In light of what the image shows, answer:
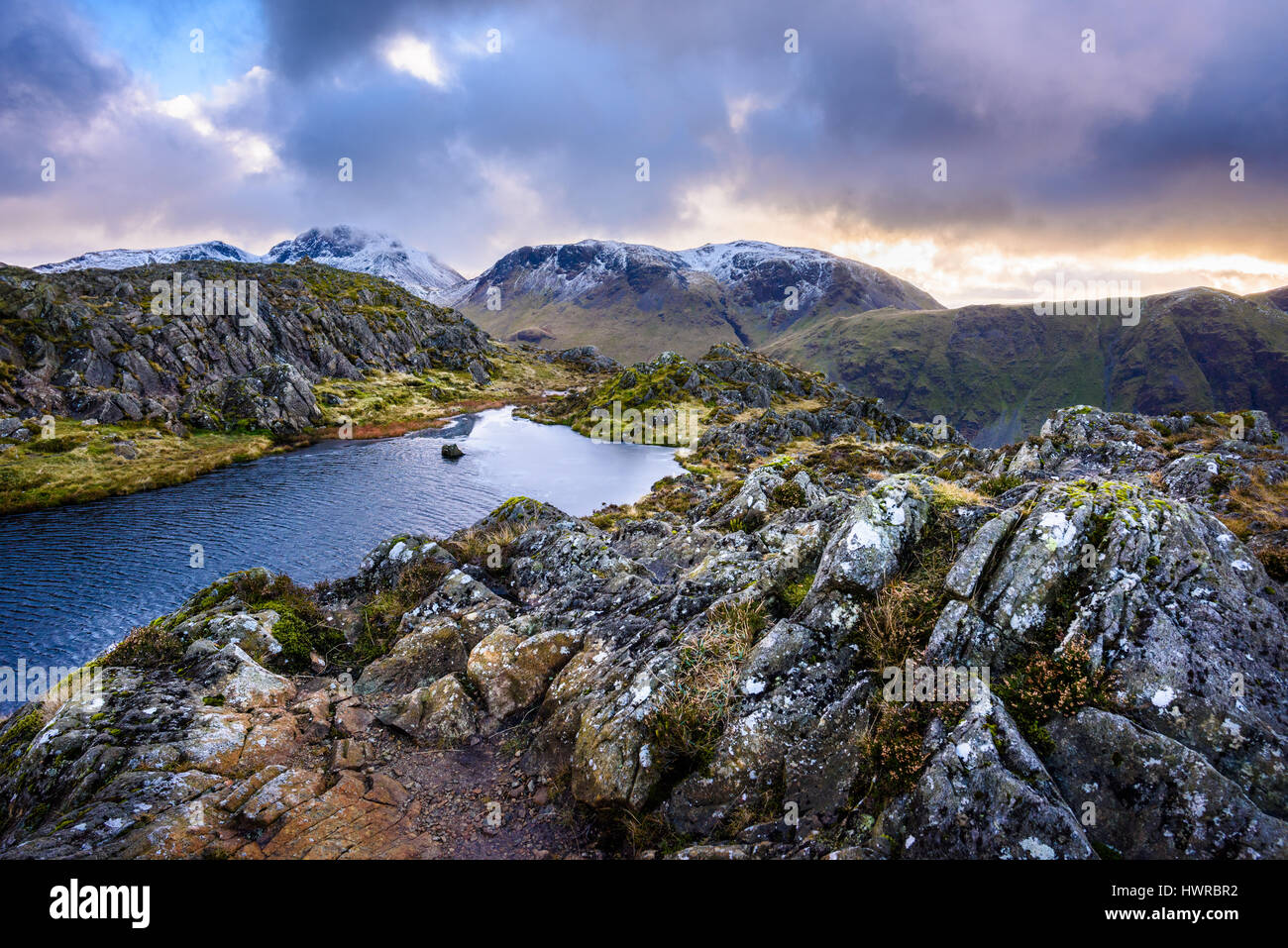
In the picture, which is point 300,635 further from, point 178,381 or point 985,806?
point 178,381

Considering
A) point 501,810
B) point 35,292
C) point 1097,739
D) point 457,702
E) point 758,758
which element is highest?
point 35,292

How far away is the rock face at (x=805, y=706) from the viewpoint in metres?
7.44

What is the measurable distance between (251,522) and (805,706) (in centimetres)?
5150

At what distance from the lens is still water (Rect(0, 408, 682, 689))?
1177 inches

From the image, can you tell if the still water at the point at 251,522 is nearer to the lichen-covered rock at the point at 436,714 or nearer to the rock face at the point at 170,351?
the rock face at the point at 170,351

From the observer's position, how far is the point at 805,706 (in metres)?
10.2

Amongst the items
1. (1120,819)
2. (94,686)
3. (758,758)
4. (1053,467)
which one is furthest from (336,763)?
(1053,467)

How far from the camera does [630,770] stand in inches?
416

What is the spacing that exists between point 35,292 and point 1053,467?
14053 cm

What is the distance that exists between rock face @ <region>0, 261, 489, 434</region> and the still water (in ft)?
65.2

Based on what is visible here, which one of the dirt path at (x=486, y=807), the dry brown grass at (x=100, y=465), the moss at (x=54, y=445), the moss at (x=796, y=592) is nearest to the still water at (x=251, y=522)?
the dry brown grass at (x=100, y=465)

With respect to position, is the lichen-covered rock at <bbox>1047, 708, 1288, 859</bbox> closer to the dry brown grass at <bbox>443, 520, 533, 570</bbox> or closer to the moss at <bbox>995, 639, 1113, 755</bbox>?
the moss at <bbox>995, 639, 1113, 755</bbox>

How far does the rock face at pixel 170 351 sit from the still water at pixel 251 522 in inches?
782

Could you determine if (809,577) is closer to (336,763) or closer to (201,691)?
(336,763)
